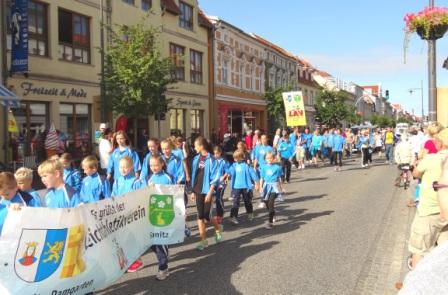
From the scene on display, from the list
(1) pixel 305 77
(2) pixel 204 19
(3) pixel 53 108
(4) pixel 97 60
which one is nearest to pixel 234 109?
(2) pixel 204 19

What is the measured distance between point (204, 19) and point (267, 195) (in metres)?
24.6

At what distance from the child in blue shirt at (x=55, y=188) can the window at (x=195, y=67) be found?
1005 inches

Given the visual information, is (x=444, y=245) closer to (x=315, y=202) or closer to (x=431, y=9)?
(x=431, y=9)

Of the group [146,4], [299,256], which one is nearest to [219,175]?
[299,256]

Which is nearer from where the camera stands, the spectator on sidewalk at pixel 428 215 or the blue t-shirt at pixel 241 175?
the spectator on sidewalk at pixel 428 215

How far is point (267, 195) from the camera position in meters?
9.65

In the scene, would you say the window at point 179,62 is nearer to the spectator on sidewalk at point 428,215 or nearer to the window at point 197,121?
the window at point 197,121

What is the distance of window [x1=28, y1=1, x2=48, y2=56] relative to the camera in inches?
707

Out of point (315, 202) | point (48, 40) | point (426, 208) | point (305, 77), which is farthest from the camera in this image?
point (305, 77)

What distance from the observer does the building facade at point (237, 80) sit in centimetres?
3381

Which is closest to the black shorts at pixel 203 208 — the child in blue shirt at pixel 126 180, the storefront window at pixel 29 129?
the child in blue shirt at pixel 126 180

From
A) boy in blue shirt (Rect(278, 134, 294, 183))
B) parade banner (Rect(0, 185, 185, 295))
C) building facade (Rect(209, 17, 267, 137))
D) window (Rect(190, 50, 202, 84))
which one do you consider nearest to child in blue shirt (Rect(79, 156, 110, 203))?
parade banner (Rect(0, 185, 185, 295))

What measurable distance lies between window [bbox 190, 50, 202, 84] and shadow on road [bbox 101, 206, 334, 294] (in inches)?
878

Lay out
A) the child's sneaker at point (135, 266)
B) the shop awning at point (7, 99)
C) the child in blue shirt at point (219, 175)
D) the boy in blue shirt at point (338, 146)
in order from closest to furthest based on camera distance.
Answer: the child's sneaker at point (135, 266) < the child in blue shirt at point (219, 175) < the shop awning at point (7, 99) < the boy in blue shirt at point (338, 146)
